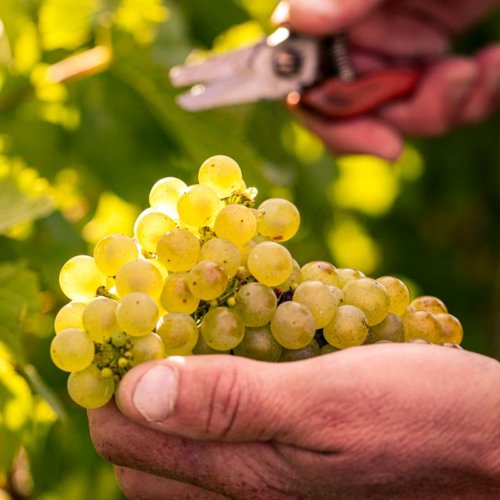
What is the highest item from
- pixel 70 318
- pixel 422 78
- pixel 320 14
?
pixel 70 318

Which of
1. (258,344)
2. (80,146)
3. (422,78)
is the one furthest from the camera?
(422,78)

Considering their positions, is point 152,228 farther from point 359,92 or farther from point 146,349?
point 359,92

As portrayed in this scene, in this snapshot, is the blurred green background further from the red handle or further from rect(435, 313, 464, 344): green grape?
rect(435, 313, 464, 344): green grape

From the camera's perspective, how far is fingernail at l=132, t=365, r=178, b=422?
31.9 inches

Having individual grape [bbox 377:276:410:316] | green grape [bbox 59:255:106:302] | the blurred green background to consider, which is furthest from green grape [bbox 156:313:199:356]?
the blurred green background

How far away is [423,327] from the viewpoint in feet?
3.32

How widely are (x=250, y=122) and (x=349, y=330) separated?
1112mm

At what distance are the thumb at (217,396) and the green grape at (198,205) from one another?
0.50ft

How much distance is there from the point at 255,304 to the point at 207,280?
57 mm

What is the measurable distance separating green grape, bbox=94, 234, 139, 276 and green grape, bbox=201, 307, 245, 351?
0.34ft

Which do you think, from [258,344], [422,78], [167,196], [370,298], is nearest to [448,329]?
[370,298]

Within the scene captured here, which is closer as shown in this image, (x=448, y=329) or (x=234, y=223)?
(x=234, y=223)

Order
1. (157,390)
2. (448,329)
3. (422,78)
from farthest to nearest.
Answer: (422,78), (448,329), (157,390)

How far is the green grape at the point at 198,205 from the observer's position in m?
0.91
